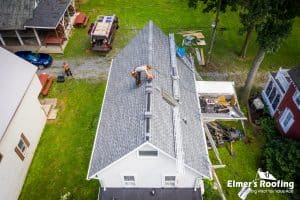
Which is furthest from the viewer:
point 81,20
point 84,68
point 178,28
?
point 81,20

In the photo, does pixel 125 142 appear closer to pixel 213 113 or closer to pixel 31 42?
pixel 213 113

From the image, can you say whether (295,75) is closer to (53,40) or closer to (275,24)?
(275,24)

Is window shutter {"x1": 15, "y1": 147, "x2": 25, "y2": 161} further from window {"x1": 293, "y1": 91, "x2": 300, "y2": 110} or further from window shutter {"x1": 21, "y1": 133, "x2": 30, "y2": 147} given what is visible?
window {"x1": 293, "y1": 91, "x2": 300, "y2": 110}

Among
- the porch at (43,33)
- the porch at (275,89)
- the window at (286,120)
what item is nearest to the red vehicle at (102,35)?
the porch at (43,33)

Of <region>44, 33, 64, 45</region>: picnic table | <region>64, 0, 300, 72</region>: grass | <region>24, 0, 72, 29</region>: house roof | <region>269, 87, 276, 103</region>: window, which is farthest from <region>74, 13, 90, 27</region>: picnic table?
<region>269, 87, 276, 103</region>: window

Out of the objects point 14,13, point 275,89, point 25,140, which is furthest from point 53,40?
point 275,89

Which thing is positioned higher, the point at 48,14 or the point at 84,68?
the point at 48,14

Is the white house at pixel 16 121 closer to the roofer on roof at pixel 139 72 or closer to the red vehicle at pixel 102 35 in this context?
the roofer on roof at pixel 139 72
